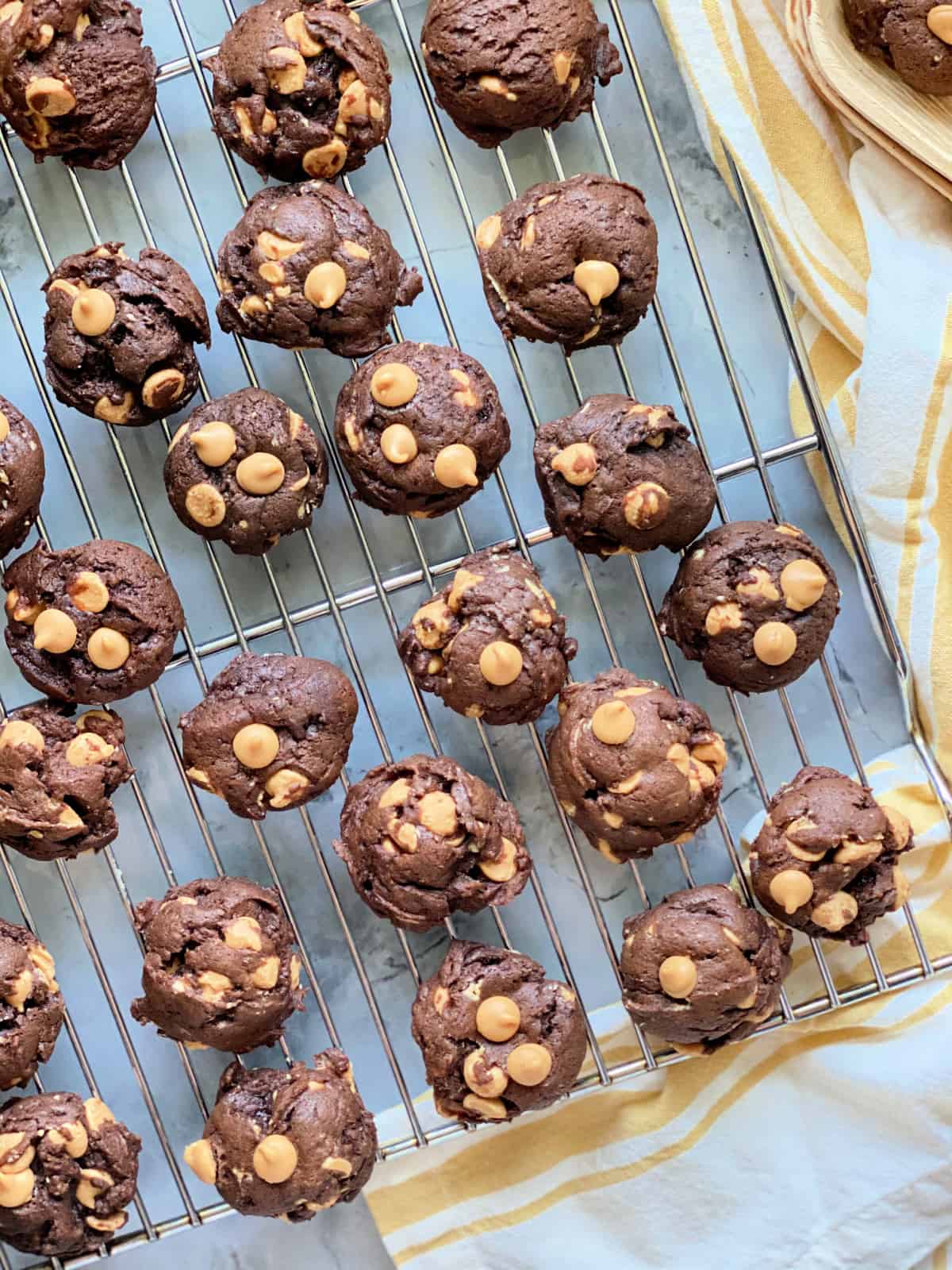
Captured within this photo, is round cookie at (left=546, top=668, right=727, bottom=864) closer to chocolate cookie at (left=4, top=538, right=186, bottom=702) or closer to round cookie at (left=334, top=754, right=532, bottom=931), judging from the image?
round cookie at (left=334, top=754, right=532, bottom=931)

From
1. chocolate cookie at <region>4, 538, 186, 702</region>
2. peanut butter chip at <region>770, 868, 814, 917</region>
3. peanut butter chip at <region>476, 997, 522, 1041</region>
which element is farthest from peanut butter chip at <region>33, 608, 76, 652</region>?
peanut butter chip at <region>770, 868, 814, 917</region>

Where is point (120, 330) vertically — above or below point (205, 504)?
above

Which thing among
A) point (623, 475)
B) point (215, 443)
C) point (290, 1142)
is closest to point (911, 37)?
point (623, 475)

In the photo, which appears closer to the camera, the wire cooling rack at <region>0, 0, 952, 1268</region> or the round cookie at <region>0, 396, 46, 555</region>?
the round cookie at <region>0, 396, 46, 555</region>

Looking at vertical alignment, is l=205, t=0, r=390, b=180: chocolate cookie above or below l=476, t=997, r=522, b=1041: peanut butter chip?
above

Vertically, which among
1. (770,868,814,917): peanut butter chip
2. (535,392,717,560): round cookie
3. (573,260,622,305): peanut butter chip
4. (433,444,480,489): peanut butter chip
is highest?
(573,260,622,305): peanut butter chip

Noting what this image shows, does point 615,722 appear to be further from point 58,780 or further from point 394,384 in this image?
point 58,780

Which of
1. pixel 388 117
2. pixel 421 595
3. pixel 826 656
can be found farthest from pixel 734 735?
pixel 388 117
